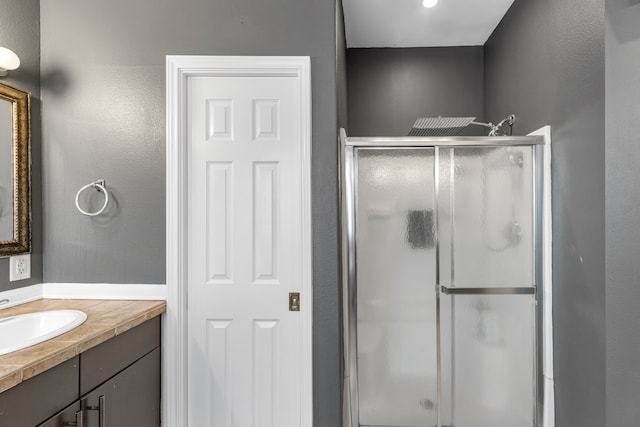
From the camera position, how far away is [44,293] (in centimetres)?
181

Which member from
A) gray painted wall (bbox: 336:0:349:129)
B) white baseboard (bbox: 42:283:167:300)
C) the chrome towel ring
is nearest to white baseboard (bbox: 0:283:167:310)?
white baseboard (bbox: 42:283:167:300)

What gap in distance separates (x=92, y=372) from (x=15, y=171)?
3.45 ft

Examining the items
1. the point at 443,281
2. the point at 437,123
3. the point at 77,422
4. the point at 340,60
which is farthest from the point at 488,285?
the point at 77,422

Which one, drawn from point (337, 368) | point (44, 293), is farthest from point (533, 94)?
point (44, 293)

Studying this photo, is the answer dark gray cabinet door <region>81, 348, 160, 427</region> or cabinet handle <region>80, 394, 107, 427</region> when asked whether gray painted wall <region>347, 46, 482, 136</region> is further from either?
cabinet handle <region>80, 394, 107, 427</region>

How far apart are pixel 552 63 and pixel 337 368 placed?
1.94 m

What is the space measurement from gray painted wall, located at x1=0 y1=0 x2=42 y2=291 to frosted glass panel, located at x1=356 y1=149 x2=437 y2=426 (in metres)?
1.66

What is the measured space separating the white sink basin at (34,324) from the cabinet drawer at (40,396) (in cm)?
17

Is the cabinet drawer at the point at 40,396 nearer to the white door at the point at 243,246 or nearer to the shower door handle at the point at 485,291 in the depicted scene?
the white door at the point at 243,246

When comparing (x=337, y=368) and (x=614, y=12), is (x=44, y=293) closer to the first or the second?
(x=337, y=368)

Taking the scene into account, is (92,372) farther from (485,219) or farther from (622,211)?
(622,211)

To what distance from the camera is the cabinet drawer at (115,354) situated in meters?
1.24

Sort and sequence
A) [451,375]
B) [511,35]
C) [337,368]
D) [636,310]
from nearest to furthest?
1. [636,310]
2. [337,368]
3. [451,375]
4. [511,35]

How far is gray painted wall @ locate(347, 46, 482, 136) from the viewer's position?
3.14 metres
